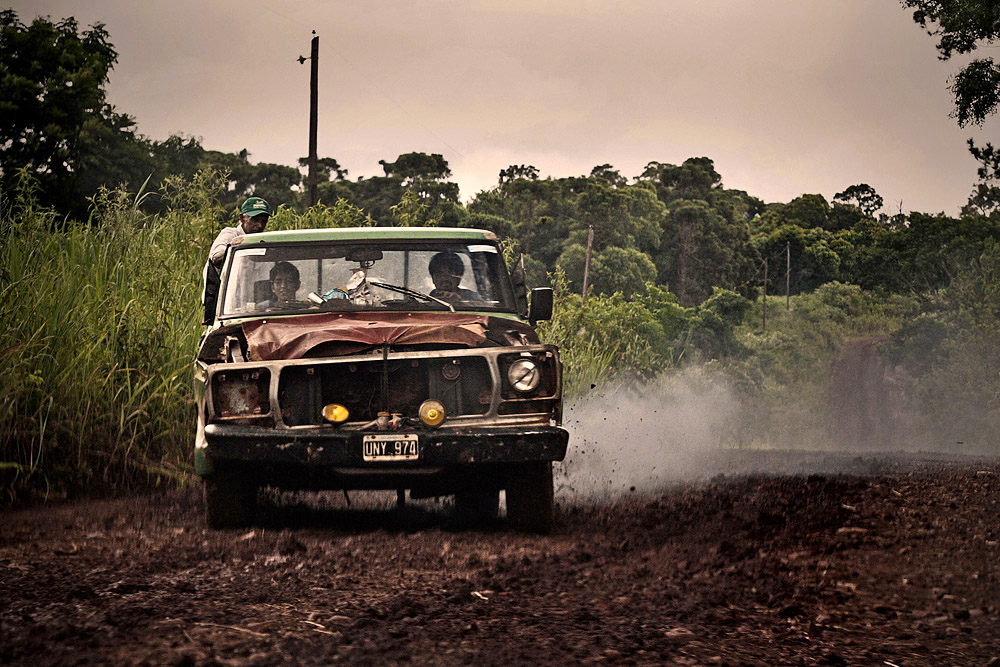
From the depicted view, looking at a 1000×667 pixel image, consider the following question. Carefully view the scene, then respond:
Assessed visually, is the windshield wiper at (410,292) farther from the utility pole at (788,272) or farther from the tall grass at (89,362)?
the utility pole at (788,272)

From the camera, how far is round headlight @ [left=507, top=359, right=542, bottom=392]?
6.43m

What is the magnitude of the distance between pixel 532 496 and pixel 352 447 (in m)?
1.07

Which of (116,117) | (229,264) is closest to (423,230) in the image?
(229,264)

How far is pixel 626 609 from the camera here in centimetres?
473

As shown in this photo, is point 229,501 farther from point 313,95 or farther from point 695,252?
point 695,252

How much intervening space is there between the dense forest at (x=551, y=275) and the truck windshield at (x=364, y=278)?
1677 mm

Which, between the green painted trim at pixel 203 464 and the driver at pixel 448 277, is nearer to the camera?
the green painted trim at pixel 203 464

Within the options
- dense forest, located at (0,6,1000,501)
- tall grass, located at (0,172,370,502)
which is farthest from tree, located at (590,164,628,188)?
tall grass, located at (0,172,370,502)

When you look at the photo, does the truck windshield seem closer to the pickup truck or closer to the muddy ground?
the pickup truck

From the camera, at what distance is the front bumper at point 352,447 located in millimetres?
6156

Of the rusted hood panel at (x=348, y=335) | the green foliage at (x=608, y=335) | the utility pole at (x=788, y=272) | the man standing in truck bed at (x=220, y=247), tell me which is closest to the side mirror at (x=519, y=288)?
the rusted hood panel at (x=348, y=335)

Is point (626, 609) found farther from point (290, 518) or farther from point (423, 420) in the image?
point (290, 518)

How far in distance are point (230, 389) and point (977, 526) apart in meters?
4.27

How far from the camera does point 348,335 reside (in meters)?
6.36
